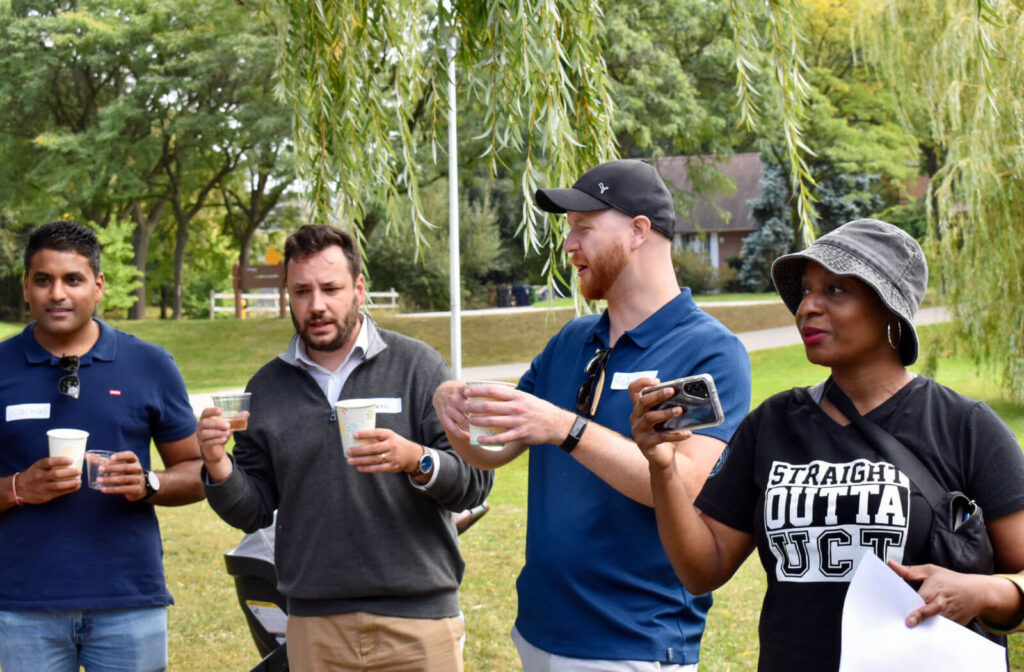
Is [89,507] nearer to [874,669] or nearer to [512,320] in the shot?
[874,669]

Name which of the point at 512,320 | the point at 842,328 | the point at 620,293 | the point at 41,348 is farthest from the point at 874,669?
the point at 512,320

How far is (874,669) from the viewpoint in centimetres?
184

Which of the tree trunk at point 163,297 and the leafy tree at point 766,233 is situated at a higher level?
the leafy tree at point 766,233

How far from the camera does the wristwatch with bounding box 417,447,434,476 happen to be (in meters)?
2.99

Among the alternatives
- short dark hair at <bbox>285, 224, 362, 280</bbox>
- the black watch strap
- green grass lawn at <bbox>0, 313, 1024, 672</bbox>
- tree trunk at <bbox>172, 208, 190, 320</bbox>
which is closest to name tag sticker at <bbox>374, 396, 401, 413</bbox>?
short dark hair at <bbox>285, 224, 362, 280</bbox>

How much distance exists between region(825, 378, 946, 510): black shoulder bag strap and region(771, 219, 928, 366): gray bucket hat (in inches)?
6.7

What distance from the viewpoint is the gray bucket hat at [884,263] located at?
2.03 meters

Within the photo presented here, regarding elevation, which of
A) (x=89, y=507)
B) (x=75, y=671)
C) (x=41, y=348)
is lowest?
(x=75, y=671)

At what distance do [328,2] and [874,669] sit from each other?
3588mm

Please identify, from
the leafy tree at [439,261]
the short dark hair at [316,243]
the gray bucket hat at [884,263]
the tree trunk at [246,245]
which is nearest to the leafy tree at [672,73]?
the leafy tree at [439,261]

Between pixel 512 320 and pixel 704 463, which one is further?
pixel 512 320

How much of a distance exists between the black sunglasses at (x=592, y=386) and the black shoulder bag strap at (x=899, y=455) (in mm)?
752

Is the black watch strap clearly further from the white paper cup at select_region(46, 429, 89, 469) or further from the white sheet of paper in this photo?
the white paper cup at select_region(46, 429, 89, 469)

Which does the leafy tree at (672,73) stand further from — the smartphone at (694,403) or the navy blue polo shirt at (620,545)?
the smartphone at (694,403)
